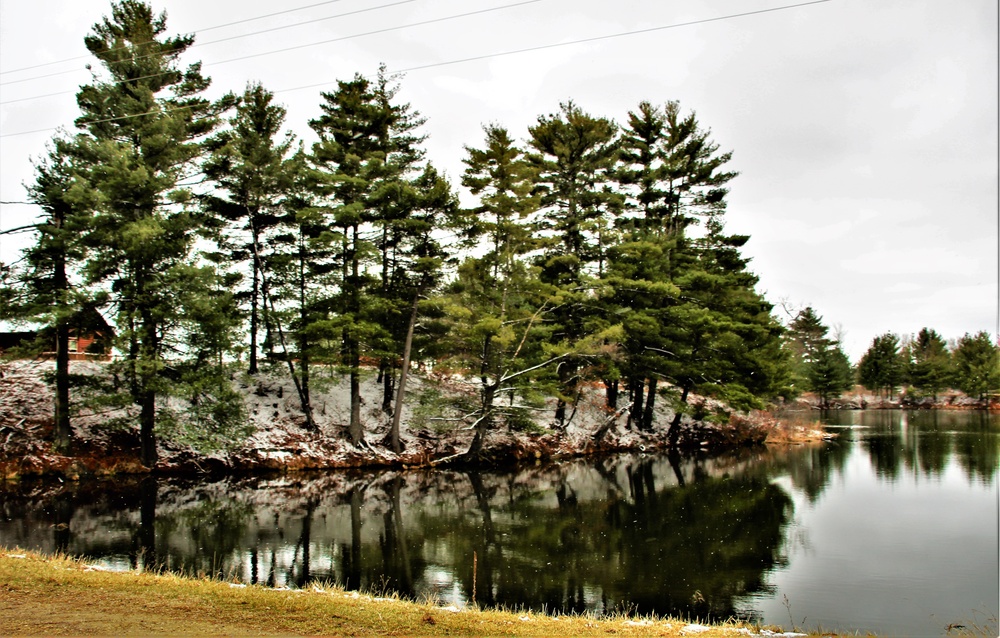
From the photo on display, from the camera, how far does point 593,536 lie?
1422 cm

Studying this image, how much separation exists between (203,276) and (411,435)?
10828 millimetres

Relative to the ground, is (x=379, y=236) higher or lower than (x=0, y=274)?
higher

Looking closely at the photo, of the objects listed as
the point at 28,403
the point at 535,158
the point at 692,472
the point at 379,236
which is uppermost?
the point at 535,158

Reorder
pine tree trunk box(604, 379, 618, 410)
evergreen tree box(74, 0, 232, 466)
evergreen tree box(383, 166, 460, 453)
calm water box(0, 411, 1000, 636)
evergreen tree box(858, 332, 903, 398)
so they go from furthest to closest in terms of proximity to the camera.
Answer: evergreen tree box(858, 332, 903, 398), pine tree trunk box(604, 379, 618, 410), evergreen tree box(383, 166, 460, 453), evergreen tree box(74, 0, 232, 466), calm water box(0, 411, 1000, 636)

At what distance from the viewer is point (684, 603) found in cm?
960

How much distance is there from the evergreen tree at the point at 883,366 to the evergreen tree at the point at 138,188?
237 ft

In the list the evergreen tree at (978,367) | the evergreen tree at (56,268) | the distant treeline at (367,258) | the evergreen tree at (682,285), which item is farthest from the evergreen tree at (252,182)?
the evergreen tree at (978,367)

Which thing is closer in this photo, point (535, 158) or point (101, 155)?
point (101, 155)

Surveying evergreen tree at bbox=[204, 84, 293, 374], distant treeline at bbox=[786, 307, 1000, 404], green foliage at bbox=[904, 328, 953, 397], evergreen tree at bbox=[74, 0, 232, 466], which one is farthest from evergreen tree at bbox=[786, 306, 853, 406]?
evergreen tree at bbox=[74, 0, 232, 466]

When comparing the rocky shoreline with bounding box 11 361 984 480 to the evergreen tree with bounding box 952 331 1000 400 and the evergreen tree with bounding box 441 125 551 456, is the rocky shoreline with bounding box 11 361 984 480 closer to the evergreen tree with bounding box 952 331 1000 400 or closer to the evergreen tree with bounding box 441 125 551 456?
the evergreen tree with bounding box 441 125 551 456

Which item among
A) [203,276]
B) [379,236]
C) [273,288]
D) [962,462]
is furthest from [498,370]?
[962,462]

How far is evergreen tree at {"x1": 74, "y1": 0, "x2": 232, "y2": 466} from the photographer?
1930 centimetres

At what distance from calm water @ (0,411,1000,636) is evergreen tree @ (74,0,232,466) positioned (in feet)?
16.0

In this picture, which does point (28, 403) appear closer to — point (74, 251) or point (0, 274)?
point (0, 274)
